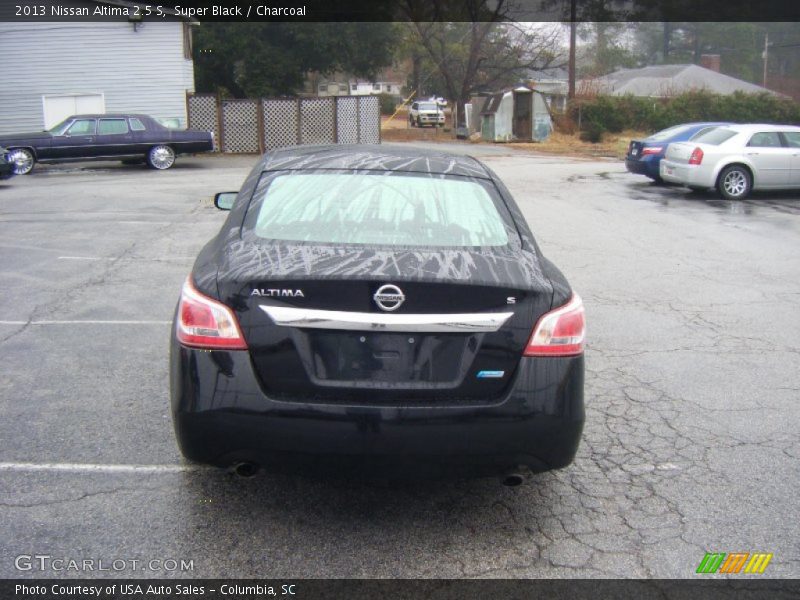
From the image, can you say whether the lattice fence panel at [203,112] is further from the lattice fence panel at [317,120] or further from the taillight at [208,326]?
the taillight at [208,326]

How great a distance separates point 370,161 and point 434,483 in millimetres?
1770

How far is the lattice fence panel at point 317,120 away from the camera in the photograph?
31.0 meters

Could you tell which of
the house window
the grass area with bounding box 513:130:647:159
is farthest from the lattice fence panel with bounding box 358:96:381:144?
the grass area with bounding box 513:130:647:159

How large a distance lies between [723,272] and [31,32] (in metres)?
25.2

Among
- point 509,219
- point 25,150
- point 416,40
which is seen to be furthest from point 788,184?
point 416,40

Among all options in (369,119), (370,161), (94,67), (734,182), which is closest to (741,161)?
(734,182)

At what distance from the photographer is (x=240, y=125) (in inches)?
1190

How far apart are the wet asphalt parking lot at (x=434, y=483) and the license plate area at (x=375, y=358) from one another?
0.75 metres

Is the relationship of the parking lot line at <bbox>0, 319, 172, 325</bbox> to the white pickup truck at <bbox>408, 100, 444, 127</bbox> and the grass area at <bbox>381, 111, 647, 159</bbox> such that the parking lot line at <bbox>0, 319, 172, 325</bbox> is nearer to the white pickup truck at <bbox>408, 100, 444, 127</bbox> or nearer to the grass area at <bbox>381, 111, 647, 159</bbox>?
the grass area at <bbox>381, 111, 647, 159</bbox>

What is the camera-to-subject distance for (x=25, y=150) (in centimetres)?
2242

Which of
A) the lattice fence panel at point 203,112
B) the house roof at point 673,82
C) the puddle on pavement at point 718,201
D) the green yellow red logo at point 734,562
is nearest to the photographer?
the green yellow red logo at point 734,562

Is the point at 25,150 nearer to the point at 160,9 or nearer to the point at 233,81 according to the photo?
the point at 160,9

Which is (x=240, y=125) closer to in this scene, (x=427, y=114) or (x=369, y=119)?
(x=369, y=119)

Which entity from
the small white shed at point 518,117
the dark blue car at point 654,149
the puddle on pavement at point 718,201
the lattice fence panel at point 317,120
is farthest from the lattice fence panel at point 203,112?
the small white shed at point 518,117
